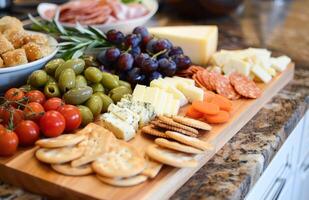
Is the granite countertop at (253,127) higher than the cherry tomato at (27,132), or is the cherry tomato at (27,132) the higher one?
the cherry tomato at (27,132)

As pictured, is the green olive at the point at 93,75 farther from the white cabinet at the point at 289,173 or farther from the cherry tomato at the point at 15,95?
the white cabinet at the point at 289,173

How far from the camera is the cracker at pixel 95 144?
83cm

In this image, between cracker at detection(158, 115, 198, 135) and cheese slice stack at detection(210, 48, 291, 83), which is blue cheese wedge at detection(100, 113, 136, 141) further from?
cheese slice stack at detection(210, 48, 291, 83)

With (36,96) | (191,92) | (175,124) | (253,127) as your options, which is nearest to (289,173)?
(253,127)

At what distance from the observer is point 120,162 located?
2.71 ft

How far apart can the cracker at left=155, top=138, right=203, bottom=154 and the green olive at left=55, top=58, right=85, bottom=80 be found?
0.30 meters

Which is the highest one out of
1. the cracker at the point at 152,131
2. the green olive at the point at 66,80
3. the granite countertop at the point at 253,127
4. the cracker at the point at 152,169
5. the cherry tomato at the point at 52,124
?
the green olive at the point at 66,80

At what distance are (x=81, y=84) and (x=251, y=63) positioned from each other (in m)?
0.50

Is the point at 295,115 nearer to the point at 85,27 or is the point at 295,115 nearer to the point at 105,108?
the point at 105,108

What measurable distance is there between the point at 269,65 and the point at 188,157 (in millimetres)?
550

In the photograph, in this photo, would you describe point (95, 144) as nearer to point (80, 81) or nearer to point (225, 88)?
point (80, 81)

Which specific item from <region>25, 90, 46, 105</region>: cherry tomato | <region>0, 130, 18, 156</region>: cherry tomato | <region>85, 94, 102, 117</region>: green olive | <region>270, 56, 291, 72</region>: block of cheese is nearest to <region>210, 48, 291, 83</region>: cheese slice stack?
<region>270, 56, 291, 72</region>: block of cheese

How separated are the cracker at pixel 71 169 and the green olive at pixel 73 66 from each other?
29cm

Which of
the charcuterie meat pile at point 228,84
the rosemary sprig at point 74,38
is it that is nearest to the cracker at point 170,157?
the charcuterie meat pile at point 228,84
